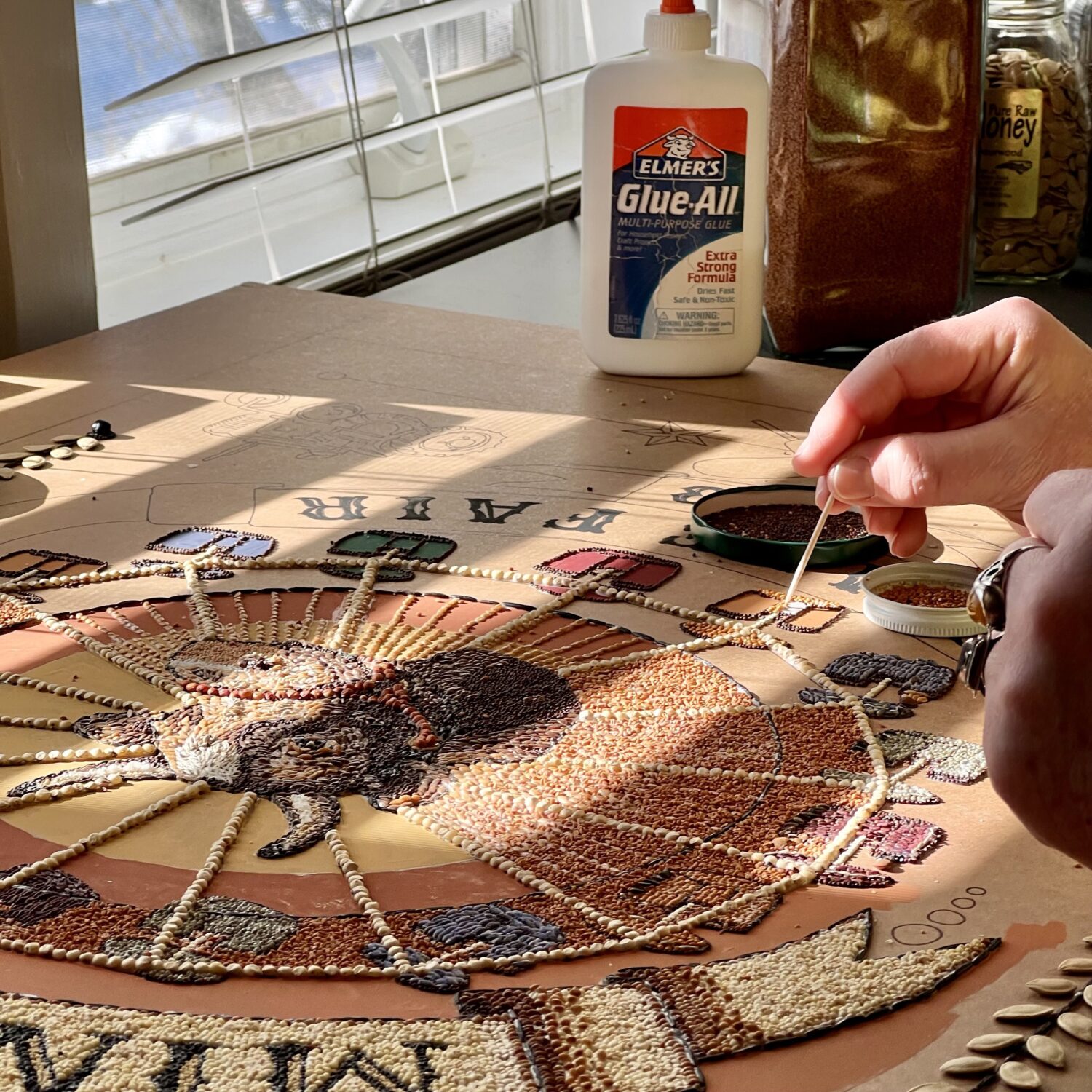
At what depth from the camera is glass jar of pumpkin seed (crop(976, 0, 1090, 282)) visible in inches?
58.1

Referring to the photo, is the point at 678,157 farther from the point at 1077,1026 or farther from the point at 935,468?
the point at 1077,1026

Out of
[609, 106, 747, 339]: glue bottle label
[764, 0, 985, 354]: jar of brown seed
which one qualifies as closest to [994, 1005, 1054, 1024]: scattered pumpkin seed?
[609, 106, 747, 339]: glue bottle label

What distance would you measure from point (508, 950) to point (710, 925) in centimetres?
8

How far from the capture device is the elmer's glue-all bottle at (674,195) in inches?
46.6

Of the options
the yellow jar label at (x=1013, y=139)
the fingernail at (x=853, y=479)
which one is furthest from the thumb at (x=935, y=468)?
the yellow jar label at (x=1013, y=139)

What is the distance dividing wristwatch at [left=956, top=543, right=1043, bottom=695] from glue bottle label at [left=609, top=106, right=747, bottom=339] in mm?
747

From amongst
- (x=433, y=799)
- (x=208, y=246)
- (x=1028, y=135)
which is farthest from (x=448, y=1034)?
(x=208, y=246)

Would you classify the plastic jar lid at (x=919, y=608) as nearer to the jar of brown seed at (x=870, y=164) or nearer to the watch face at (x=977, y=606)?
the watch face at (x=977, y=606)

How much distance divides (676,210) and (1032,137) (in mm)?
469

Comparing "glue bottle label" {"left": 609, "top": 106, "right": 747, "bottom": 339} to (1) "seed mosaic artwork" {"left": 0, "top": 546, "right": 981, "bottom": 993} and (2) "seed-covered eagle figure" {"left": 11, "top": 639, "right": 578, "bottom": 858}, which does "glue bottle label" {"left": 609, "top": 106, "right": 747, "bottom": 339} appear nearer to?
(1) "seed mosaic artwork" {"left": 0, "top": 546, "right": 981, "bottom": 993}

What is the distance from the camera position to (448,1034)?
1.74ft

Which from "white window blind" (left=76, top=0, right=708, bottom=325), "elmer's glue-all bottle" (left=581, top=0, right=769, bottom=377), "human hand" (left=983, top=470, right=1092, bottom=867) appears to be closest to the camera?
"human hand" (left=983, top=470, right=1092, bottom=867)

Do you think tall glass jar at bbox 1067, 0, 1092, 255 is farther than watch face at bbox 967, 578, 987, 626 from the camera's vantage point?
Yes

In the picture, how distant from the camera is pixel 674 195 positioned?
1.21m
